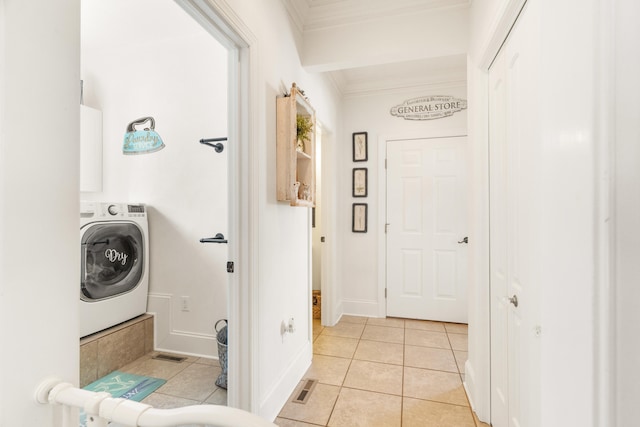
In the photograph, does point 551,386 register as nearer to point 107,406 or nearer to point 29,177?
point 107,406

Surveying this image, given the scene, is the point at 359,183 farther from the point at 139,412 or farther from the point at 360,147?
the point at 139,412

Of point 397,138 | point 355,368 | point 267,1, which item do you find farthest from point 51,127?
point 397,138

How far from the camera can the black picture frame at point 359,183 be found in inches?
141

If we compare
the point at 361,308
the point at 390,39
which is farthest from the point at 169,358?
the point at 390,39

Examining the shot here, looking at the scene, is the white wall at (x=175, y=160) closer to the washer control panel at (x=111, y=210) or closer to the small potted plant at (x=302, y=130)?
the washer control panel at (x=111, y=210)

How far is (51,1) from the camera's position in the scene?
0.72 m

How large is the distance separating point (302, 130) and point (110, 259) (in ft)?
5.67

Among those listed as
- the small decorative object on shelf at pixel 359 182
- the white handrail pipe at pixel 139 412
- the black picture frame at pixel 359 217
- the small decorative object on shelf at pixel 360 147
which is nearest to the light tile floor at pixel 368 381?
the black picture frame at pixel 359 217

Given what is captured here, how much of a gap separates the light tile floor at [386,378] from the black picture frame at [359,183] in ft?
4.93

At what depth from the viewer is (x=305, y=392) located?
2.06 metres

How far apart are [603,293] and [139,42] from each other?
3.31 metres

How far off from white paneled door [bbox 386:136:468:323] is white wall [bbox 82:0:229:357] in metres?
1.96

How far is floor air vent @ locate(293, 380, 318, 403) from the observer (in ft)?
6.48

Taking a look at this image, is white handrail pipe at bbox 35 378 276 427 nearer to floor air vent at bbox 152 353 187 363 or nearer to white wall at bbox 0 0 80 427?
white wall at bbox 0 0 80 427
